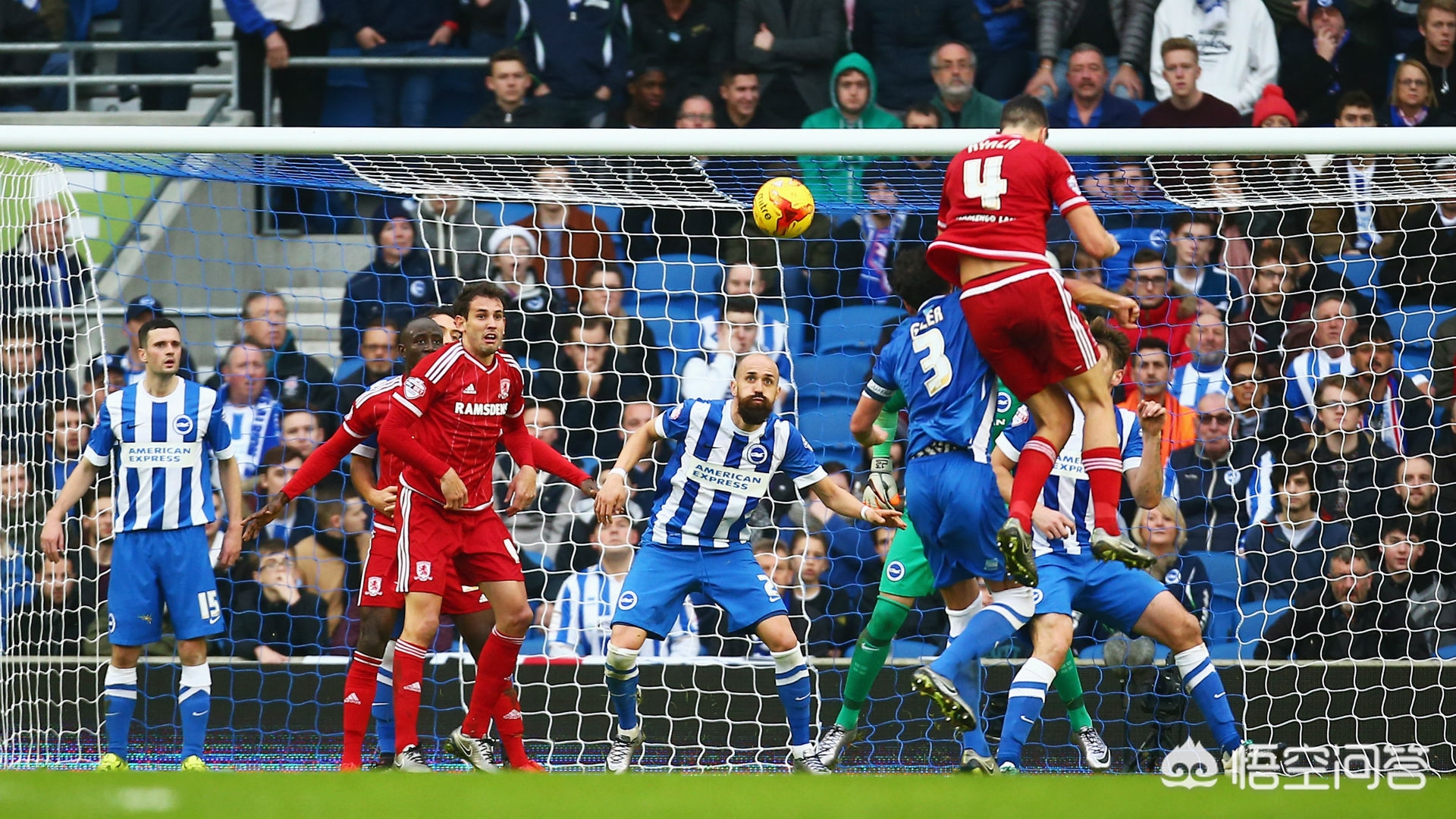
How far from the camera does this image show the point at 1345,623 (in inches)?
291

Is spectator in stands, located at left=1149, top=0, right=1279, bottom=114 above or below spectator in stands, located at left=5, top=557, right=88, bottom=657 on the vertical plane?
above

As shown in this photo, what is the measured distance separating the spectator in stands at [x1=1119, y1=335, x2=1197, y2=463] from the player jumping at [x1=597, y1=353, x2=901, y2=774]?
6.33ft

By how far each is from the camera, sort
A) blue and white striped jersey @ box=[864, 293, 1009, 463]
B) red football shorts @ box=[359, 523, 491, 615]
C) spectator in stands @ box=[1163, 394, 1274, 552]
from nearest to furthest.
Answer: blue and white striped jersey @ box=[864, 293, 1009, 463]
red football shorts @ box=[359, 523, 491, 615]
spectator in stands @ box=[1163, 394, 1274, 552]

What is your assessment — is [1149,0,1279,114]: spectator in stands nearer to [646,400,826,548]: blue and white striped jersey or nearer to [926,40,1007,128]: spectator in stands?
[926,40,1007,128]: spectator in stands

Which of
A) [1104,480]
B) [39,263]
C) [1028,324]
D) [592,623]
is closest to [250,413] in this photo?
[39,263]

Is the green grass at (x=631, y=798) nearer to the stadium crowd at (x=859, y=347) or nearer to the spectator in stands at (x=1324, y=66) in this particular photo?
the stadium crowd at (x=859, y=347)

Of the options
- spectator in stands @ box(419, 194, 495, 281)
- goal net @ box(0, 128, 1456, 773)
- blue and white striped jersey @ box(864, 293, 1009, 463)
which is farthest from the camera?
spectator in stands @ box(419, 194, 495, 281)

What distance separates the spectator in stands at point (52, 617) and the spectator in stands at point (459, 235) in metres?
2.61

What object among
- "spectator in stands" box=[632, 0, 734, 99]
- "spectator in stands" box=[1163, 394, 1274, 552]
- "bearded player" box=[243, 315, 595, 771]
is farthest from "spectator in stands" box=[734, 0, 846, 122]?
"bearded player" box=[243, 315, 595, 771]

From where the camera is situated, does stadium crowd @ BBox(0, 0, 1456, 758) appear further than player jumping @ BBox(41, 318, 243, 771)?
Yes

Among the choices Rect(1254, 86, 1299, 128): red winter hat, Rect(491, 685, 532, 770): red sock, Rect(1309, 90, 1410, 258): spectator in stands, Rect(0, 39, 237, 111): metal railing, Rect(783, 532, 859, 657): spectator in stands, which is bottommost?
Rect(491, 685, 532, 770): red sock

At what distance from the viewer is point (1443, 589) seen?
732 cm

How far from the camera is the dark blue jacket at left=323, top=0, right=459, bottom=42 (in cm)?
1009

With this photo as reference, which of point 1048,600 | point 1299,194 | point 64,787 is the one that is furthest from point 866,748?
point 64,787
